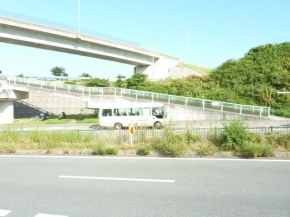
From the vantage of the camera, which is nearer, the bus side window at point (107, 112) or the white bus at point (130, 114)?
the white bus at point (130, 114)

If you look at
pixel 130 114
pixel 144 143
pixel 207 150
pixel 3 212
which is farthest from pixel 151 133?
pixel 130 114

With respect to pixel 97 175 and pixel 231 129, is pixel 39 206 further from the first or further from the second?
pixel 231 129

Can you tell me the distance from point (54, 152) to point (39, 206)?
532cm

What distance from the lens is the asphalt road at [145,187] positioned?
4.27 m

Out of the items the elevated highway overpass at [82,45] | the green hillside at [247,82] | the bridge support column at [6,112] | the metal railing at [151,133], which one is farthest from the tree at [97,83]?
the metal railing at [151,133]

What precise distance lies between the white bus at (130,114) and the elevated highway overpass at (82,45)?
18.4 metres

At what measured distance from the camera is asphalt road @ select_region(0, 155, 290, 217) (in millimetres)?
4273

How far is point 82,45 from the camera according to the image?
36.8 metres

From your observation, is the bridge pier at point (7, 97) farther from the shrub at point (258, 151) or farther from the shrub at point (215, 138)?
the shrub at point (258, 151)

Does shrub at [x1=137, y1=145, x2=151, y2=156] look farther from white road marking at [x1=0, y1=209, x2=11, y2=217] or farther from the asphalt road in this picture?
white road marking at [x1=0, y1=209, x2=11, y2=217]

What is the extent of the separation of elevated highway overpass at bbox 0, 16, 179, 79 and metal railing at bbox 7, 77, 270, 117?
264 inches

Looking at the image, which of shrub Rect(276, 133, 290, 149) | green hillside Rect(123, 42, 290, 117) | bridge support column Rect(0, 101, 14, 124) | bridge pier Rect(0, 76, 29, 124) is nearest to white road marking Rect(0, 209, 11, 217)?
shrub Rect(276, 133, 290, 149)

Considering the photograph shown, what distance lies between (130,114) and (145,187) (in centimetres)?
1570

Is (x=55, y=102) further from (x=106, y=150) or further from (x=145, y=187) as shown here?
(x=145, y=187)
